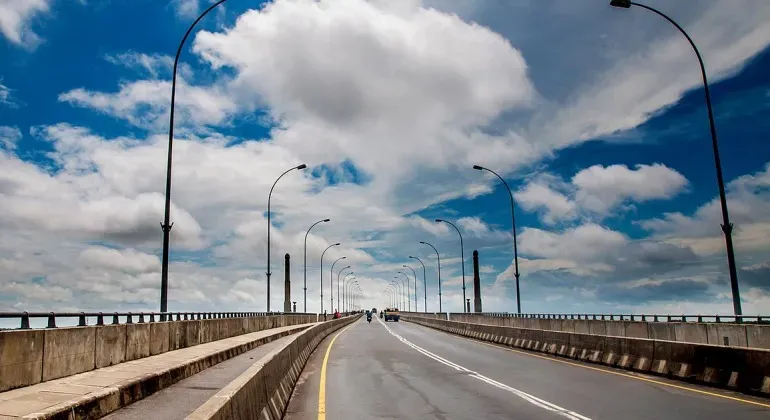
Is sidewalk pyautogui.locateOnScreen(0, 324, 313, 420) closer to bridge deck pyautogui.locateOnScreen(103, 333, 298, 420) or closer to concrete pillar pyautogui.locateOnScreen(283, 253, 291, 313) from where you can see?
bridge deck pyautogui.locateOnScreen(103, 333, 298, 420)

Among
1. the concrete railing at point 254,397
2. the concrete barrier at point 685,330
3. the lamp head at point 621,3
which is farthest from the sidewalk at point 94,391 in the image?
the lamp head at point 621,3

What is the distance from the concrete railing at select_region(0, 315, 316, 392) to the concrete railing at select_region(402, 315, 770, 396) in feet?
43.0

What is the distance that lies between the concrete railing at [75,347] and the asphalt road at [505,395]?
425cm

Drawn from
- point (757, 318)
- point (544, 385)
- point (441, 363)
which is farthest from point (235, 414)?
point (757, 318)

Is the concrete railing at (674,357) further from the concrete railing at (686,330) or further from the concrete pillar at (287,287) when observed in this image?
→ the concrete pillar at (287,287)

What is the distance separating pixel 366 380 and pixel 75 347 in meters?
6.97

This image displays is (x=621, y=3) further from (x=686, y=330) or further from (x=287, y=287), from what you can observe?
(x=287, y=287)

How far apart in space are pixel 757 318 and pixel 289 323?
1673 inches

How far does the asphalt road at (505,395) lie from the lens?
10.9m

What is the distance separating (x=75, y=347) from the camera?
12742mm

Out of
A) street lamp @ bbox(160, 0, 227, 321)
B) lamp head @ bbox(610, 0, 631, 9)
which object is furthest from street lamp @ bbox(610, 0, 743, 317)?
street lamp @ bbox(160, 0, 227, 321)

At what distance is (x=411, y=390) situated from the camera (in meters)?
14.4

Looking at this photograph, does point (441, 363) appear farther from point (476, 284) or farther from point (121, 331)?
point (476, 284)

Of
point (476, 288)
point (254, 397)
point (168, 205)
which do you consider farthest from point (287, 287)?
point (254, 397)
